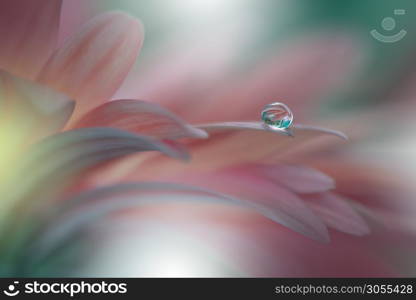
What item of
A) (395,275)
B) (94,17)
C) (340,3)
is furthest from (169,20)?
(395,275)

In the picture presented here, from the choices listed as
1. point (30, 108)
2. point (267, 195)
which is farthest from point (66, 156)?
point (267, 195)

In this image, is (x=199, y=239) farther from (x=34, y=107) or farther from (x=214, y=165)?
(x=34, y=107)

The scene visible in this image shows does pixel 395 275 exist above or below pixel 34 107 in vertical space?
below

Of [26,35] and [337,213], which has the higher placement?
[26,35]

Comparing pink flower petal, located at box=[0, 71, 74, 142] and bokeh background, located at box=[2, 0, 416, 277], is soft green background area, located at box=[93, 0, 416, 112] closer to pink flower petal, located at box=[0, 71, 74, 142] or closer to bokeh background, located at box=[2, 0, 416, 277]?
bokeh background, located at box=[2, 0, 416, 277]

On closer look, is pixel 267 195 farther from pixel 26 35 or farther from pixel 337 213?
pixel 26 35

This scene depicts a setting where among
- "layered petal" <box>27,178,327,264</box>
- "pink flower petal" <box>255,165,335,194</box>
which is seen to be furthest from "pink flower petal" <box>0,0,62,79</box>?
"pink flower petal" <box>255,165,335,194</box>

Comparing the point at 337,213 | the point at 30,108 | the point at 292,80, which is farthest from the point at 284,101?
the point at 30,108
